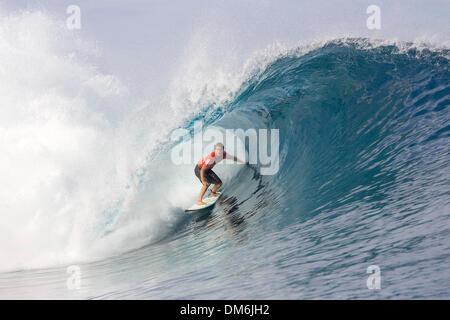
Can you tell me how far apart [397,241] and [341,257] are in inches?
24.4

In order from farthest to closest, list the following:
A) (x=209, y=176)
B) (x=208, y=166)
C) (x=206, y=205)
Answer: (x=209, y=176) → (x=208, y=166) → (x=206, y=205)

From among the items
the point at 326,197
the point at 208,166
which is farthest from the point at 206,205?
the point at 326,197

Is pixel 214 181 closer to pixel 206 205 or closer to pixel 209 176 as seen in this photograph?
pixel 209 176

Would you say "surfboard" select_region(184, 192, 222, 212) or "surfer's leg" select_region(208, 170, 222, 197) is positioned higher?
"surfer's leg" select_region(208, 170, 222, 197)

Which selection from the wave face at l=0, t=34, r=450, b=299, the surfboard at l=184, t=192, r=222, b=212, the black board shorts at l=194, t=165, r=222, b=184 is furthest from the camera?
the black board shorts at l=194, t=165, r=222, b=184

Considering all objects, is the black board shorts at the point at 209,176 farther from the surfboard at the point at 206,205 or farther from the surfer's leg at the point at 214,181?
the surfboard at the point at 206,205

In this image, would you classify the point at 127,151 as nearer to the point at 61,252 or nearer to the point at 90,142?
the point at 90,142

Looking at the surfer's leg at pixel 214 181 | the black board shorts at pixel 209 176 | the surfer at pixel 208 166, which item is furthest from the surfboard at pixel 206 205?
the black board shorts at pixel 209 176

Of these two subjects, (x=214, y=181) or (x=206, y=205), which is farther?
(x=214, y=181)

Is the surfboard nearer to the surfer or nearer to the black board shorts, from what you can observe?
the surfer

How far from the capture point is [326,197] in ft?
22.3

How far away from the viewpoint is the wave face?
168 inches

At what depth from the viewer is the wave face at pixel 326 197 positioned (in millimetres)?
4258

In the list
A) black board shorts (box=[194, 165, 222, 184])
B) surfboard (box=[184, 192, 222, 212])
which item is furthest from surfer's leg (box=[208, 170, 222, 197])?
surfboard (box=[184, 192, 222, 212])
